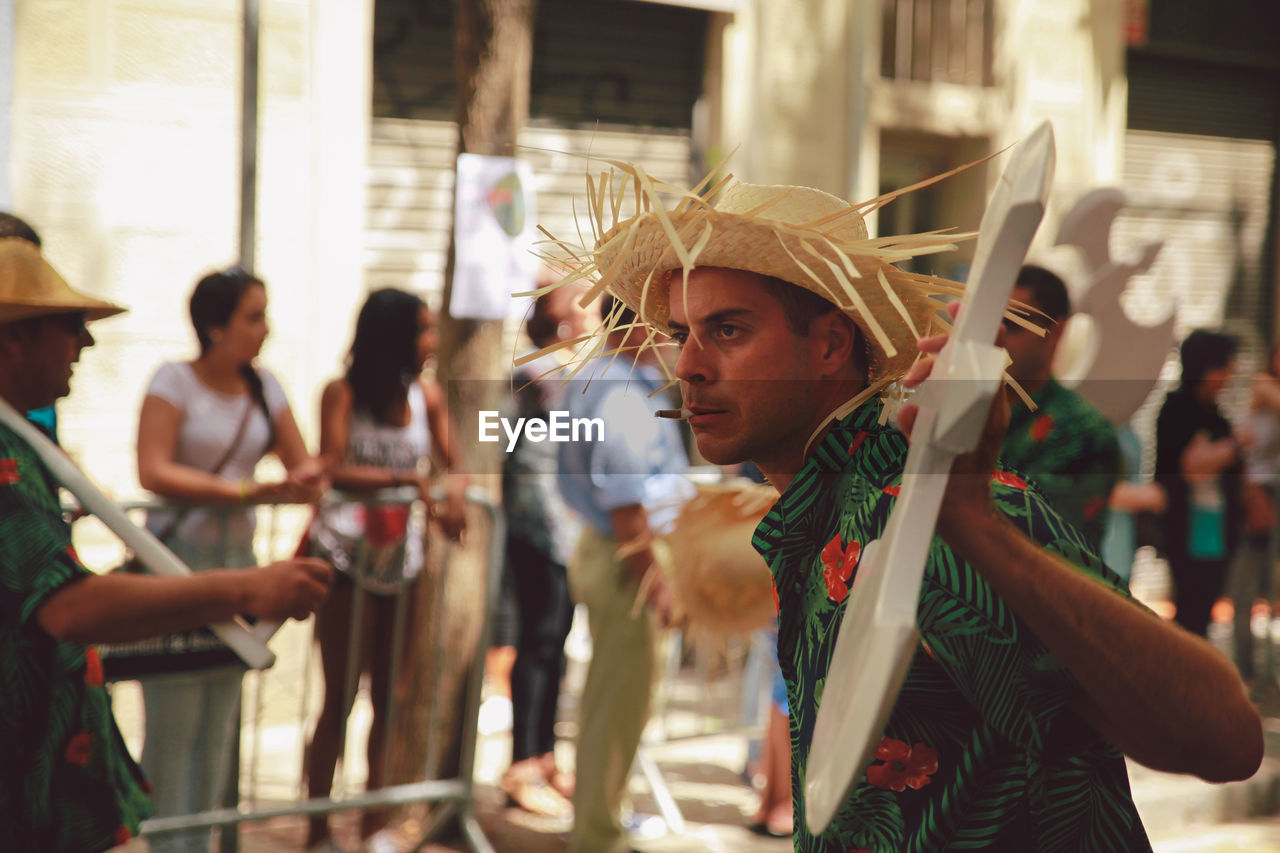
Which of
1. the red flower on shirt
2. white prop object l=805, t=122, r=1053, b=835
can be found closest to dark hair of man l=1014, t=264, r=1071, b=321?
the red flower on shirt

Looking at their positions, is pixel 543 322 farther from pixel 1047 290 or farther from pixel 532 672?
pixel 1047 290

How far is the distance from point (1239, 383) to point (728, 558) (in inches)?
338

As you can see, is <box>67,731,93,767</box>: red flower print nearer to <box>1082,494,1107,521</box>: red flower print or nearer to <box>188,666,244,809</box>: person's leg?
<box>188,666,244,809</box>: person's leg

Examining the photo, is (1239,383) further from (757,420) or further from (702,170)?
(757,420)

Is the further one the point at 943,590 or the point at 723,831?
the point at 723,831

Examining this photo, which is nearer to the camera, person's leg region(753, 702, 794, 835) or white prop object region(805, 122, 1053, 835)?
white prop object region(805, 122, 1053, 835)

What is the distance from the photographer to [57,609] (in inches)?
85.0

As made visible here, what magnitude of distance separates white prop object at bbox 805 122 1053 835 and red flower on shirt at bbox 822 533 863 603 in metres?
0.42

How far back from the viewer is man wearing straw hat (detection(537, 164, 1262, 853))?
122cm

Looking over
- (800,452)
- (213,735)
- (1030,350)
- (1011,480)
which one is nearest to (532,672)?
(213,735)

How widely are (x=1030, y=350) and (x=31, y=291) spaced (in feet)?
8.61

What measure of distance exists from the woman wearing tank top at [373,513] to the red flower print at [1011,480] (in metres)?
3.13

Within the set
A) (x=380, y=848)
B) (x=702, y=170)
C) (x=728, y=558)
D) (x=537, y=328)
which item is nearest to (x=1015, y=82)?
(x=702, y=170)

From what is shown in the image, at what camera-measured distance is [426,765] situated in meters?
4.77
